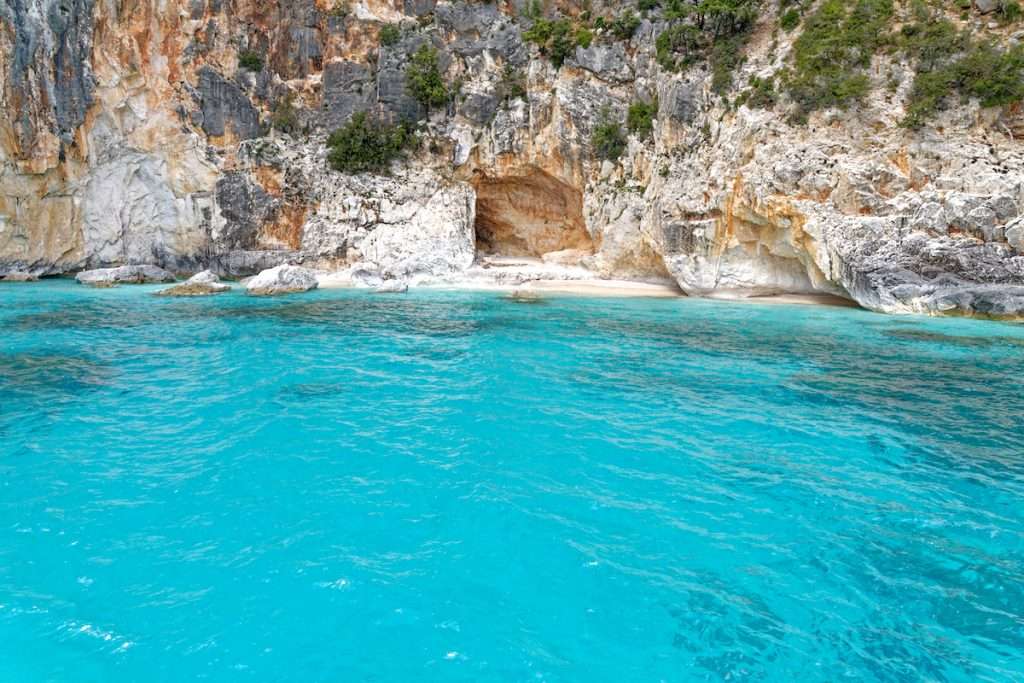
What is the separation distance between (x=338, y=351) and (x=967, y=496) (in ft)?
38.7

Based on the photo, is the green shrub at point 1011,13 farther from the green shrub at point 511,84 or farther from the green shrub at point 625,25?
the green shrub at point 511,84

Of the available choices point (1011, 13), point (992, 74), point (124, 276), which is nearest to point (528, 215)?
point (124, 276)

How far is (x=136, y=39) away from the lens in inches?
1308

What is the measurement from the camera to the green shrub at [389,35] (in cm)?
3497

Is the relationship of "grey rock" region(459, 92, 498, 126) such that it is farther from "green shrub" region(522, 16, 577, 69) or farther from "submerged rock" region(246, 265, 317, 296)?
"submerged rock" region(246, 265, 317, 296)

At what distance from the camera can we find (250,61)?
3450 cm

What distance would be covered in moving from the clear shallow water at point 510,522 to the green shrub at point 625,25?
2505cm

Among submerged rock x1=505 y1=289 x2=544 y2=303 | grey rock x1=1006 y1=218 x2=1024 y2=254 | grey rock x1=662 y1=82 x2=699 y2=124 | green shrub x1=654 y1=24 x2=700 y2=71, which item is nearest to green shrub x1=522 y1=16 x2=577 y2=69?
green shrub x1=654 y1=24 x2=700 y2=71

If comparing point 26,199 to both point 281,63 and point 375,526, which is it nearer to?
point 281,63

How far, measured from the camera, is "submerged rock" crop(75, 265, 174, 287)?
1206 inches

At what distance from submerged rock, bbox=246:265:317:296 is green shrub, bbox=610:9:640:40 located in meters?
20.3

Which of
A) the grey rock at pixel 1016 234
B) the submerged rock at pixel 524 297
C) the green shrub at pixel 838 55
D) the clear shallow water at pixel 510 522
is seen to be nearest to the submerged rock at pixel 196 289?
the submerged rock at pixel 524 297

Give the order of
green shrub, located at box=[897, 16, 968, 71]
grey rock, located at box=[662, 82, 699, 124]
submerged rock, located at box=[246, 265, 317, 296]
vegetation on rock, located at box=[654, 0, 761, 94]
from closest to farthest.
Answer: green shrub, located at box=[897, 16, 968, 71]
submerged rock, located at box=[246, 265, 317, 296]
vegetation on rock, located at box=[654, 0, 761, 94]
grey rock, located at box=[662, 82, 699, 124]

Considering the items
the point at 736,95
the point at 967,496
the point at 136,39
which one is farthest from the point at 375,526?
the point at 136,39
